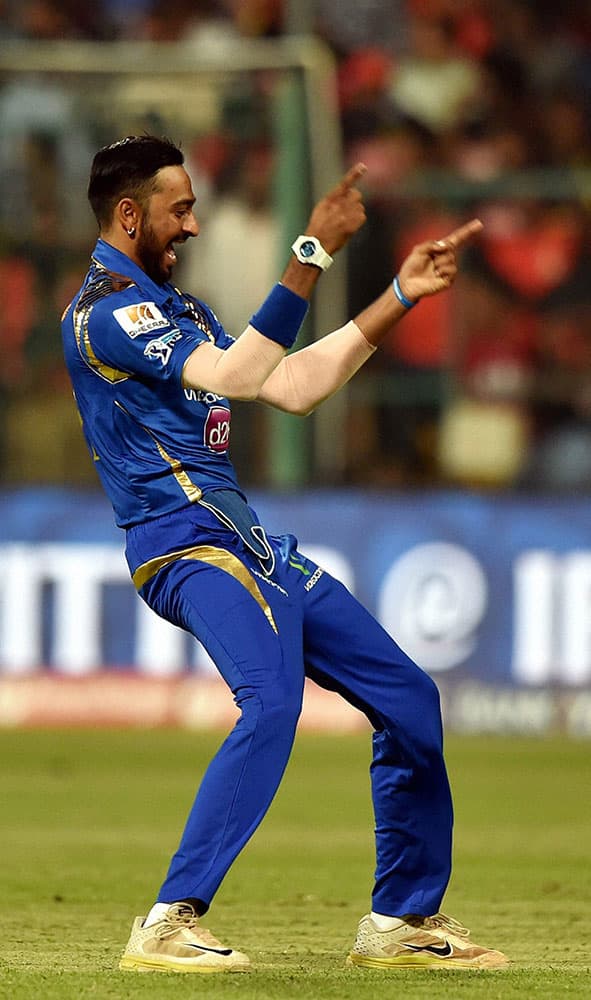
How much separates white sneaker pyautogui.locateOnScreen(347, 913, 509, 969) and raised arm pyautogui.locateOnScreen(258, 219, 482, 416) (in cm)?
146

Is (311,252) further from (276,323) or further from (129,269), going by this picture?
(129,269)

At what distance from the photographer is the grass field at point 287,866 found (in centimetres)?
487

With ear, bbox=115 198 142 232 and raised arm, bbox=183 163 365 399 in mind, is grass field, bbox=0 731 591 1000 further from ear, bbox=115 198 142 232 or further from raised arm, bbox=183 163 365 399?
ear, bbox=115 198 142 232

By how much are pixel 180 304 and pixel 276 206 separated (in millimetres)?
7247

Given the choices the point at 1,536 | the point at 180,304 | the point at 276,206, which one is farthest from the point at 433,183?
the point at 180,304

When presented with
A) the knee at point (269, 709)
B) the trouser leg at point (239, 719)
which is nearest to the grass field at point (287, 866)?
the trouser leg at point (239, 719)

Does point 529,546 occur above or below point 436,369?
below

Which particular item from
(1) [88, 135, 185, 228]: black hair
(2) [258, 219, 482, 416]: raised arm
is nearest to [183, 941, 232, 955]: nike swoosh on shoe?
(2) [258, 219, 482, 416]: raised arm

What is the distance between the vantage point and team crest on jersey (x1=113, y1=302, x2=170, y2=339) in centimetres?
485

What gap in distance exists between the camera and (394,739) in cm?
519

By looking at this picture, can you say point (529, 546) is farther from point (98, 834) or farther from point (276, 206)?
point (98, 834)

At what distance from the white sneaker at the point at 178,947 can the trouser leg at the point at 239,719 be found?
0.06 metres

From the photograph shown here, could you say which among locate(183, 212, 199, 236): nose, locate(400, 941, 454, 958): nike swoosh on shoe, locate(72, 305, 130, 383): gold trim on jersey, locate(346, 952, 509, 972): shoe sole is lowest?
locate(346, 952, 509, 972): shoe sole

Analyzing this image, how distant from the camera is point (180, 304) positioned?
5.09 m
